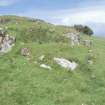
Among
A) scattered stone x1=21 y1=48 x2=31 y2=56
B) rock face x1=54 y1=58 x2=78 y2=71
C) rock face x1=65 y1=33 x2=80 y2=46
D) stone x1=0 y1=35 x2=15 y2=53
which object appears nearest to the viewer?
rock face x1=54 y1=58 x2=78 y2=71

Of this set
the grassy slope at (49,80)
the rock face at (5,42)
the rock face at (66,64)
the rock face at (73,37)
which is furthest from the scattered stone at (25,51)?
the rock face at (73,37)

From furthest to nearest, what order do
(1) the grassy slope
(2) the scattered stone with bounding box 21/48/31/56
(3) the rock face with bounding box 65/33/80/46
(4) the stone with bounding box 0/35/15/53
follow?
1. (3) the rock face with bounding box 65/33/80/46
2. (4) the stone with bounding box 0/35/15/53
3. (2) the scattered stone with bounding box 21/48/31/56
4. (1) the grassy slope

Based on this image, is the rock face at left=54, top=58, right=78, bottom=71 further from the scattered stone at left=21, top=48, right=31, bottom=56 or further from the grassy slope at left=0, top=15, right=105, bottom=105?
the scattered stone at left=21, top=48, right=31, bottom=56

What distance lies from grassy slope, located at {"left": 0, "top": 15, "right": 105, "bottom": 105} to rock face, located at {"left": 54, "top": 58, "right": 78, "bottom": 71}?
623mm

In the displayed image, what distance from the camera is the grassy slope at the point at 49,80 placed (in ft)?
102

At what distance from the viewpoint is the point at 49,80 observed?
34125mm

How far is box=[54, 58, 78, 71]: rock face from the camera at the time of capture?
37309mm

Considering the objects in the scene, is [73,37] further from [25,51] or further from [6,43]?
[6,43]

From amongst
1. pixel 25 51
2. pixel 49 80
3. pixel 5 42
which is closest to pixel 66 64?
pixel 49 80

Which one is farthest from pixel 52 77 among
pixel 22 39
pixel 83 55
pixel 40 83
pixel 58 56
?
pixel 22 39

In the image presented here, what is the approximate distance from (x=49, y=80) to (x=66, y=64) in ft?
13.8

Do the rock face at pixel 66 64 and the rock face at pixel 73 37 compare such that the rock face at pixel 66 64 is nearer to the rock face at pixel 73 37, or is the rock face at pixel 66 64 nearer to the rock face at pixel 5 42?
the rock face at pixel 5 42

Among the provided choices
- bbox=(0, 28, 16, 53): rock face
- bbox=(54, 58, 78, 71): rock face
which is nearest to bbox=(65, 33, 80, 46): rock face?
bbox=(0, 28, 16, 53): rock face

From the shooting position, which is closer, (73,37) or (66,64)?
(66,64)
